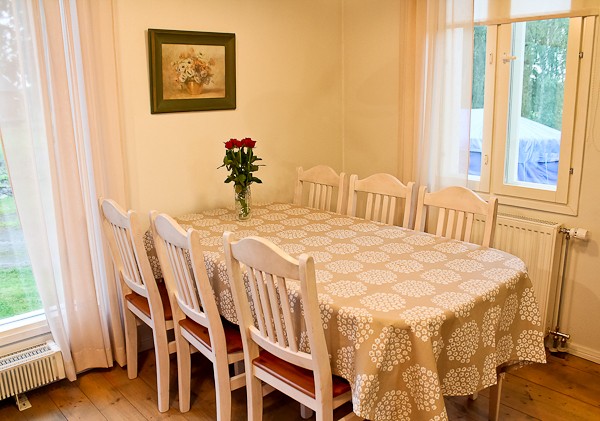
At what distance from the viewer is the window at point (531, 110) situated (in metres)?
2.84

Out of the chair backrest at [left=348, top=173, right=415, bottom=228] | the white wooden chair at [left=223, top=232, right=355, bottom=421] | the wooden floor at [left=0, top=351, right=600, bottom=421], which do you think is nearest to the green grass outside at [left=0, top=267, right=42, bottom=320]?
the wooden floor at [left=0, top=351, right=600, bottom=421]

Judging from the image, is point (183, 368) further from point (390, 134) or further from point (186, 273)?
point (390, 134)

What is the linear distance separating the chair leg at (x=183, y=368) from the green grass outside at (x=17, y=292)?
0.88 metres

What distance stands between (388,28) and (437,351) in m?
2.40

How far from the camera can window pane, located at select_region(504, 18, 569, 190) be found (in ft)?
9.57

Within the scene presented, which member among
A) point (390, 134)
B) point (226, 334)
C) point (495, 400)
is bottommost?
point (495, 400)

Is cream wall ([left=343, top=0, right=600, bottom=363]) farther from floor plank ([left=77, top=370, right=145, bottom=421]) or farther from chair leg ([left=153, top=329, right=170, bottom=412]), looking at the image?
floor plank ([left=77, top=370, right=145, bottom=421])

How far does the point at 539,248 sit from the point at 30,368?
2721 millimetres

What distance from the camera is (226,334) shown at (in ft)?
7.96

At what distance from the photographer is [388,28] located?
11.6 ft

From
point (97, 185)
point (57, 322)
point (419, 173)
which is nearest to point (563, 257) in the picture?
point (419, 173)

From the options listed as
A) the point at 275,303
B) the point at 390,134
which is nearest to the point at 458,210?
the point at 390,134

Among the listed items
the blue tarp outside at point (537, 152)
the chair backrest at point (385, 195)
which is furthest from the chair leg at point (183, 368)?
the blue tarp outside at point (537, 152)

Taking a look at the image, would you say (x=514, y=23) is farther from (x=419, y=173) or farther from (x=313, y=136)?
(x=313, y=136)
